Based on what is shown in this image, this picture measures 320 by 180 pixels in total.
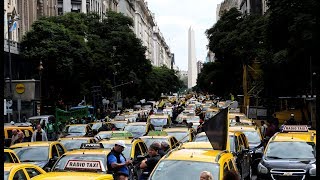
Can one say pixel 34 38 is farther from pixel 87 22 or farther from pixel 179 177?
pixel 179 177

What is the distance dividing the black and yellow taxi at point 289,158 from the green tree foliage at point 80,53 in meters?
34.3

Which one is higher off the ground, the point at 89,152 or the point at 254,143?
the point at 89,152

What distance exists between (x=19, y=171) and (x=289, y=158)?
787 cm

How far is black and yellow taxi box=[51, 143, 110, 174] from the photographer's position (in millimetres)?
12062

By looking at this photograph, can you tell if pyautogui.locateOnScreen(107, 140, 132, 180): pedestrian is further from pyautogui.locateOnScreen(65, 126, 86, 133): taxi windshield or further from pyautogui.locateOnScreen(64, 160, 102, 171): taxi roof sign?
pyautogui.locateOnScreen(65, 126, 86, 133): taxi windshield

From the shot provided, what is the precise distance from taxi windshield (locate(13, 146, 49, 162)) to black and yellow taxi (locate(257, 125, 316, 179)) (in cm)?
579

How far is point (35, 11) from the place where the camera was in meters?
66.2

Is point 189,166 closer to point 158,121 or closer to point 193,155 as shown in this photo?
point 193,155

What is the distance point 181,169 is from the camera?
35.3 feet

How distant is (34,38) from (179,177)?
41.9m

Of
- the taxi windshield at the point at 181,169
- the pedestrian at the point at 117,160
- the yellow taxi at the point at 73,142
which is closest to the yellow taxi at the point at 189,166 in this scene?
the taxi windshield at the point at 181,169

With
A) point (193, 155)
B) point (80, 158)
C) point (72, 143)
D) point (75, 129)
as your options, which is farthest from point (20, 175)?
point (75, 129)

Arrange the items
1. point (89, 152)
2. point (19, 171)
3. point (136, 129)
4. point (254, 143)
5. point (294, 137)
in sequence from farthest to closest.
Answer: point (136, 129), point (254, 143), point (294, 137), point (89, 152), point (19, 171)

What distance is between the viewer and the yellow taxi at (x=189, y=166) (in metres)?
10.6
